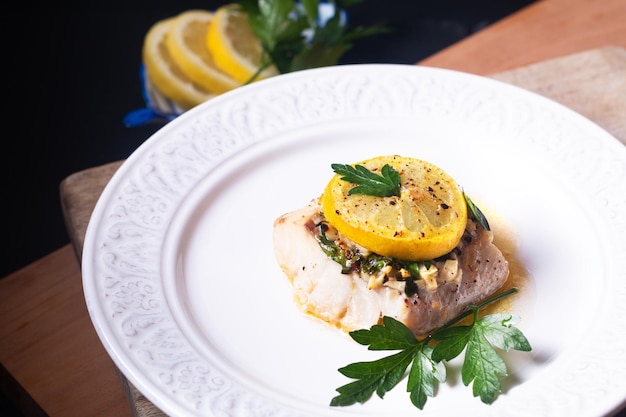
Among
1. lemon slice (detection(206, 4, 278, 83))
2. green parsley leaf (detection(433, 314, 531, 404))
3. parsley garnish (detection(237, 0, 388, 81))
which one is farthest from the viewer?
lemon slice (detection(206, 4, 278, 83))

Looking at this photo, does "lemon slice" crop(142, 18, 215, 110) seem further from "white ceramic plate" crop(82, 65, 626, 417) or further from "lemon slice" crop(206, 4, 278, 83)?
"white ceramic plate" crop(82, 65, 626, 417)

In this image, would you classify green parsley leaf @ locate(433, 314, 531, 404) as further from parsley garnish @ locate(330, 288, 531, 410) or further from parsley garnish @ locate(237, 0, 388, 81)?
parsley garnish @ locate(237, 0, 388, 81)

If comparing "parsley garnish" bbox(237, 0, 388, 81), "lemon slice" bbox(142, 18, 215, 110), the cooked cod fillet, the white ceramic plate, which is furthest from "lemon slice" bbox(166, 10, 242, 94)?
the cooked cod fillet

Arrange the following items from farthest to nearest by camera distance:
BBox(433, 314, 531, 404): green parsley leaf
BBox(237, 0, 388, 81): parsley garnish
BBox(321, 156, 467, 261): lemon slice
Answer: BBox(237, 0, 388, 81): parsley garnish → BBox(321, 156, 467, 261): lemon slice → BBox(433, 314, 531, 404): green parsley leaf

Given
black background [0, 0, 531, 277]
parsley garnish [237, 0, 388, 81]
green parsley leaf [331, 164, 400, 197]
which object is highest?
green parsley leaf [331, 164, 400, 197]

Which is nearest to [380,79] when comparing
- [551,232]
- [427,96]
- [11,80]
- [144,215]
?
[427,96]

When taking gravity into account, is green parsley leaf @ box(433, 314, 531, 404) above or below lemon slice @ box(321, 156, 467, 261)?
below

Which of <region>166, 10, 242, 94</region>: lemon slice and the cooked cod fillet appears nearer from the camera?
the cooked cod fillet
